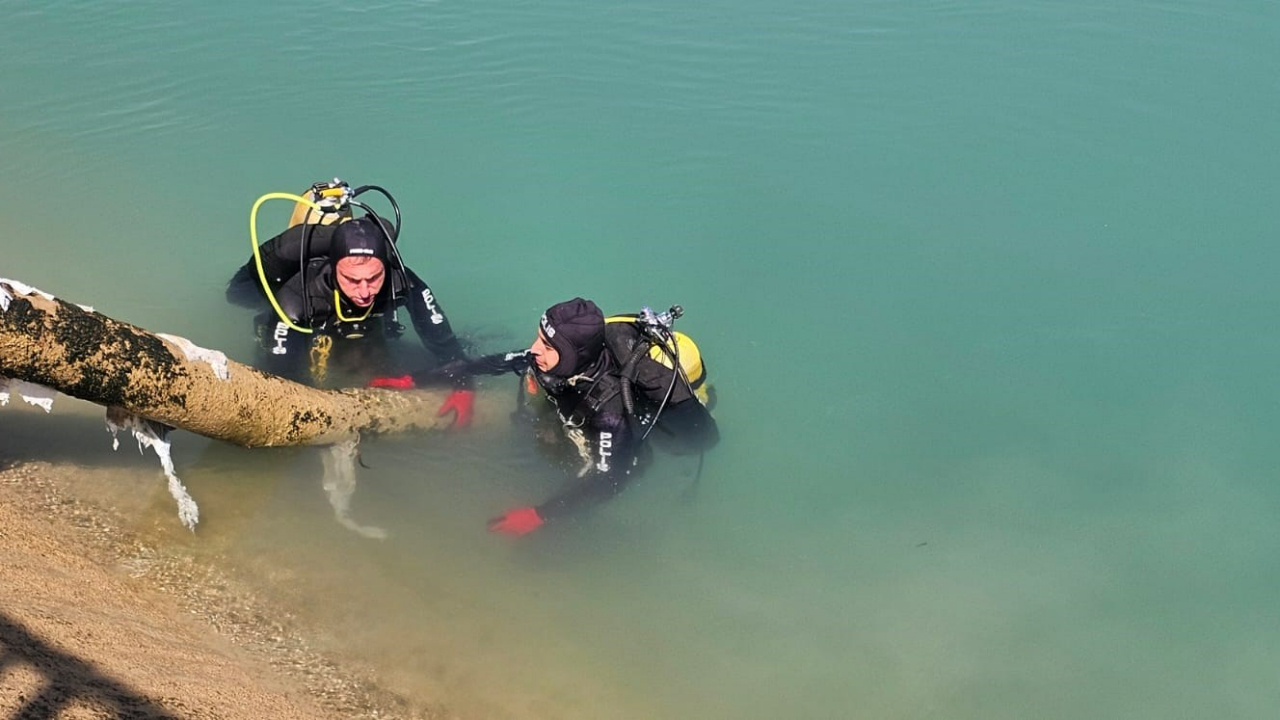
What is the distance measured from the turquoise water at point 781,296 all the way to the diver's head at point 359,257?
1.01m

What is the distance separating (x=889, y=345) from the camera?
727cm

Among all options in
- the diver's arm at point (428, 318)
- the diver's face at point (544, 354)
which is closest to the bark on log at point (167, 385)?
the diver's arm at point (428, 318)

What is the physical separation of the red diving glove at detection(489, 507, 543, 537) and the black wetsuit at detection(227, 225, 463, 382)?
44.8 inches

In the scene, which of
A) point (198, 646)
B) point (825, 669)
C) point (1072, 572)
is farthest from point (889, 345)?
point (198, 646)

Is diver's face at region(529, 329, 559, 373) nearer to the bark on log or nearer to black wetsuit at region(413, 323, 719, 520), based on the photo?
black wetsuit at region(413, 323, 719, 520)

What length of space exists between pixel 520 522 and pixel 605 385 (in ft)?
2.96

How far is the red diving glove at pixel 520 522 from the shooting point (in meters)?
5.54

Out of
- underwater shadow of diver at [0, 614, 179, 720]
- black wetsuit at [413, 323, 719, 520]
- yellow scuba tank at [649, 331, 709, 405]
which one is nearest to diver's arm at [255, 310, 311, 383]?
Answer: black wetsuit at [413, 323, 719, 520]

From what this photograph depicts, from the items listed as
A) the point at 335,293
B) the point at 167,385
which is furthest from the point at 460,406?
the point at 167,385

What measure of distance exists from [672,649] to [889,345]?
3.02 metres

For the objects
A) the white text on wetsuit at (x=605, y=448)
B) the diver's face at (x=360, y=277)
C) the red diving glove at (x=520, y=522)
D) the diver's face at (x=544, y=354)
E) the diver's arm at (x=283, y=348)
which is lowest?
the red diving glove at (x=520, y=522)

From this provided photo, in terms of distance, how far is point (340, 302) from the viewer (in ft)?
19.4

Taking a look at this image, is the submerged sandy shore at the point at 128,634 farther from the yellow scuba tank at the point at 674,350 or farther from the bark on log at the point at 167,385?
the yellow scuba tank at the point at 674,350

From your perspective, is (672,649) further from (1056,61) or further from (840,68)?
(1056,61)
